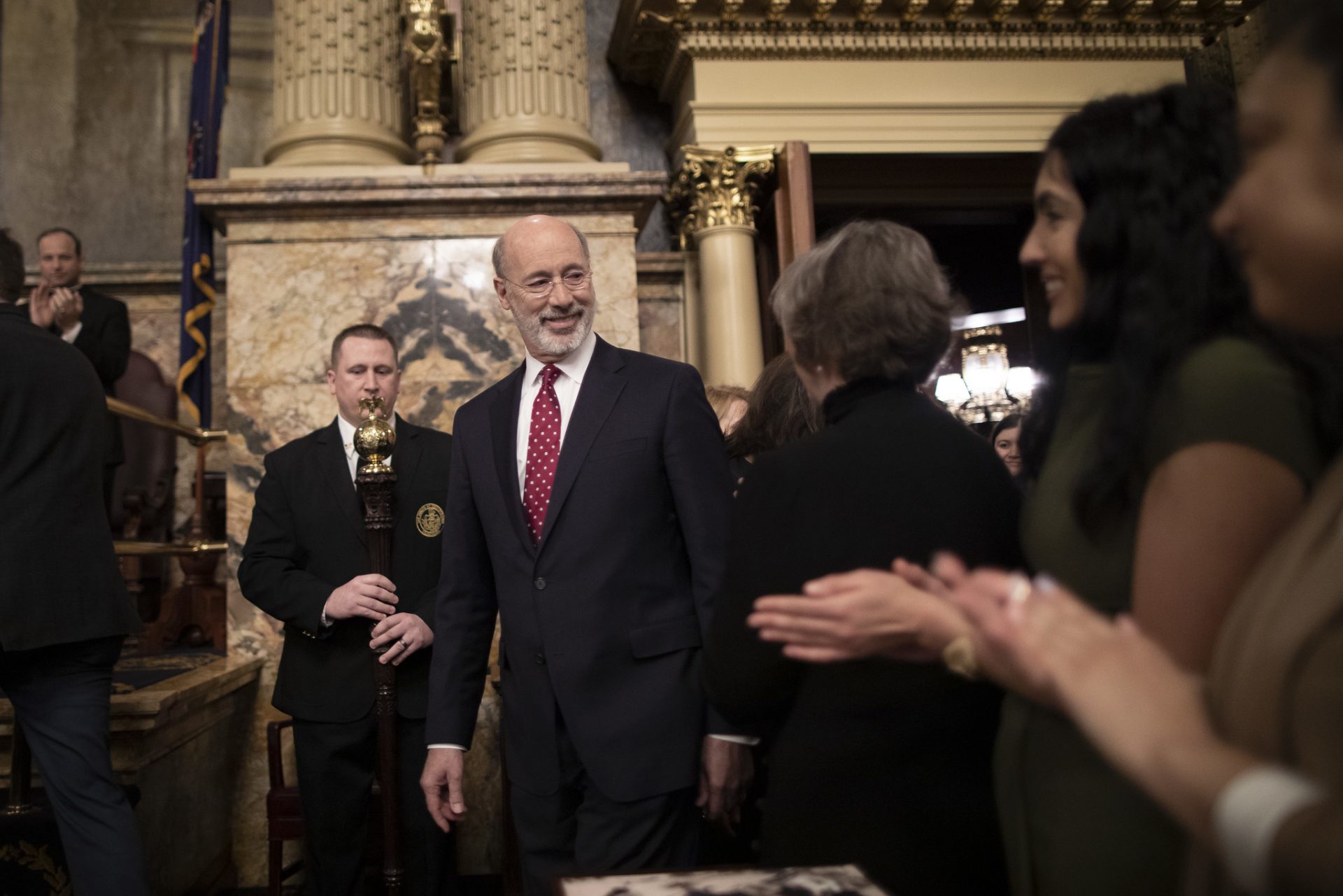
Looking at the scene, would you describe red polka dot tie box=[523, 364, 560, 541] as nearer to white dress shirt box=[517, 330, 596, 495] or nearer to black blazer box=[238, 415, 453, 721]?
white dress shirt box=[517, 330, 596, 495]

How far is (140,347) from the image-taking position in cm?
666

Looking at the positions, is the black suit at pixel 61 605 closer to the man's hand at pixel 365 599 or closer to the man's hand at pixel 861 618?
the man's hand at pixel 365 599

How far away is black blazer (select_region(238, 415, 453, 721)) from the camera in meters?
3.16

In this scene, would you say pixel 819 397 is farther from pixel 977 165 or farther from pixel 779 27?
pixel 977 165

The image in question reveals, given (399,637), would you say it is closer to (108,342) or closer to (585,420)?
Answer: (585,420)

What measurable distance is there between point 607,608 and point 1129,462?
130 centimetres

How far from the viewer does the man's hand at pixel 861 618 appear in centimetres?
129

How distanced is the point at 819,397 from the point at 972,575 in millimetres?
674

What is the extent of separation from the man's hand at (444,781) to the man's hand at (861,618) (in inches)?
52.1

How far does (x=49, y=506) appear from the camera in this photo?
2770mm

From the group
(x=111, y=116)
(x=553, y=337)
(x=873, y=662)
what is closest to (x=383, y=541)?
(x=553, y=337)

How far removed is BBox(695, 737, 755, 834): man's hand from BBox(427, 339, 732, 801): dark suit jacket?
0.10ft

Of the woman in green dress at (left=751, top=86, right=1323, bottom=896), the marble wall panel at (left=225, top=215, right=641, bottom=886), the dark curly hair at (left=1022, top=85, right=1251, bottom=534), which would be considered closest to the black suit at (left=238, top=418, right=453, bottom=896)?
the marble wall panel at (left=225, top=215, right=641, bottom=886)

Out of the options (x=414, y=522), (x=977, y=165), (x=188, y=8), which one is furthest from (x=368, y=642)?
(x=188, y=8)
